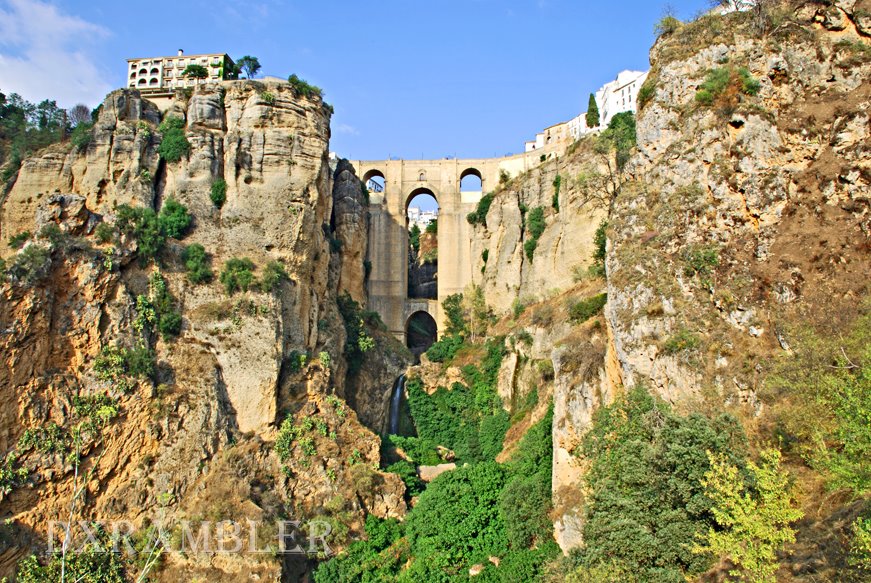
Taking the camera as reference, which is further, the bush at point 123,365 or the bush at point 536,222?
the bush at point 536,222

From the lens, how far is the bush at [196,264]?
33.3 m

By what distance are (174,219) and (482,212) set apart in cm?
2258

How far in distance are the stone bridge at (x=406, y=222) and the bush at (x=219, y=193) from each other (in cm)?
1590

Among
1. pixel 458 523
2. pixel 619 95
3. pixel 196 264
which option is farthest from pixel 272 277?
pixel 619 95

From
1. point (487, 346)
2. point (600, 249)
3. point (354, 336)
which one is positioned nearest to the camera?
point (600, 249)

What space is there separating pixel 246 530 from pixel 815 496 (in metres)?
20.2

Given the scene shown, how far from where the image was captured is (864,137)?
64.6ft

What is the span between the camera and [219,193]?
36.0 meters

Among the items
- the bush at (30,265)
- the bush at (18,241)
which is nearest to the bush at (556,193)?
the bush at (30,265)

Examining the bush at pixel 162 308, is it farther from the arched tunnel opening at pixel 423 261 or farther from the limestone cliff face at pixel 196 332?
the arched tunnel opening at pixel 423 261

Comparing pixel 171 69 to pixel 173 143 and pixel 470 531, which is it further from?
pixel 470 531

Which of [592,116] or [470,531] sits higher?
[592,116]

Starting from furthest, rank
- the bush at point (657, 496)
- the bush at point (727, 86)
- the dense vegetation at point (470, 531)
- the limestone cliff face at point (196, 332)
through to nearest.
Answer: the limestone cliff face at point (196, 332) → the dense vegetation at point (470, 531) → the bush at point (727, 86) → the bush at point (657, 496)

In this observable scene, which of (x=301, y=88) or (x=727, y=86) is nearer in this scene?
(x=727, y=86)
